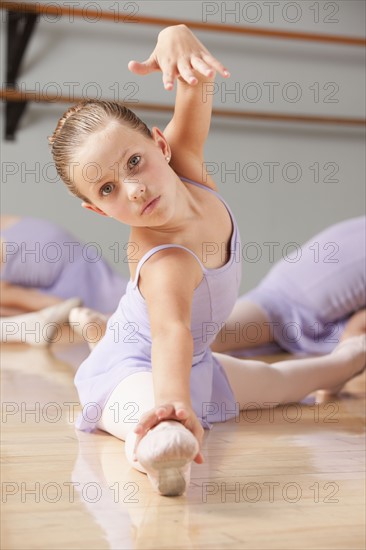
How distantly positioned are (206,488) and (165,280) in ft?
0.73

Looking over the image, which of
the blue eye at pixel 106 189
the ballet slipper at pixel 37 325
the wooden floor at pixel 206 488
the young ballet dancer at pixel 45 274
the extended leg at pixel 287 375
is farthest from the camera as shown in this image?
the young ballet dancer at pixel 45 274

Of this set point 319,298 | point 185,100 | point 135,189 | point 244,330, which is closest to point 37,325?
point 244,330

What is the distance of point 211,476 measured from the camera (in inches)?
30.9

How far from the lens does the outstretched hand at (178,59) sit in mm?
863

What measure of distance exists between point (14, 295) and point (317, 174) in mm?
1249

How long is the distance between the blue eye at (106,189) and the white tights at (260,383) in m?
0.23

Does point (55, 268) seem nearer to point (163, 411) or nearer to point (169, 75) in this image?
point (169, 75)

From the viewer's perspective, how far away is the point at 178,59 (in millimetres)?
888

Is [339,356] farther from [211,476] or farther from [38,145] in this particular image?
[38,145]

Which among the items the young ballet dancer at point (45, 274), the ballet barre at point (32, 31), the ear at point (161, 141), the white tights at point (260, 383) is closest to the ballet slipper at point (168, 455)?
the white tights at point (260, 383)

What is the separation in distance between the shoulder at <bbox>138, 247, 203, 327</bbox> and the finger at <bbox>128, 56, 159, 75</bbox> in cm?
21

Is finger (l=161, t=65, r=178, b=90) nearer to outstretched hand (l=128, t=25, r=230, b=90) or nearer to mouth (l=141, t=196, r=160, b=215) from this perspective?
outstretched hand (l=128, t=25, r=230, b=90)

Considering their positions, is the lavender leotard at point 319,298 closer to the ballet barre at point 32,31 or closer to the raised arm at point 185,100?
the raised arm at point 185,100

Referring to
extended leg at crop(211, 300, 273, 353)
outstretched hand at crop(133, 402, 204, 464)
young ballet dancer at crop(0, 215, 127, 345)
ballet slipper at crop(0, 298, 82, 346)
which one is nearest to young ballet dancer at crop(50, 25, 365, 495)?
outstretched hand at crop(133, 402, 204, 464)
